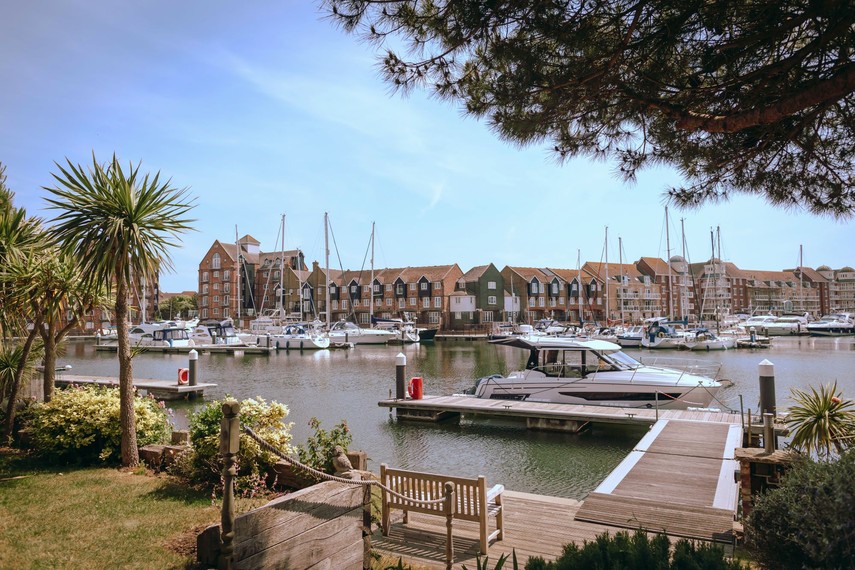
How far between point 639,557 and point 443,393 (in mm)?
21870

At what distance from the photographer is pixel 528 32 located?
587 cm

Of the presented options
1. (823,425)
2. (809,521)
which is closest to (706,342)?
(823,425)

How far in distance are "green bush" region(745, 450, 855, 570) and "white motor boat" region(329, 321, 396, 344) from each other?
186ft

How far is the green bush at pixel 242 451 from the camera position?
769cm

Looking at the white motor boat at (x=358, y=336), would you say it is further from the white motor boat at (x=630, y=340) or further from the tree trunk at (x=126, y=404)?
the tree trunk at (x=126, y=404)

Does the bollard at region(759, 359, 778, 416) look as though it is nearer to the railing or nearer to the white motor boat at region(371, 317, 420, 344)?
the railing

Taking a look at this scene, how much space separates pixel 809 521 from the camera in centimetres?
350

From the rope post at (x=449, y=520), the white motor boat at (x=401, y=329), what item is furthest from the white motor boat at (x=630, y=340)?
the rope post at (x=449, y=520)

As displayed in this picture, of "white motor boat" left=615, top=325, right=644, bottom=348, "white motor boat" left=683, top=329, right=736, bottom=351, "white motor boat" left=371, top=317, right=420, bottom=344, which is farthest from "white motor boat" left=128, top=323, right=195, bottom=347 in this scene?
"white motor boat" left=683, top=329, right=736, bottom=351

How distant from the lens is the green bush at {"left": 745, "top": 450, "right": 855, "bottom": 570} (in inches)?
129

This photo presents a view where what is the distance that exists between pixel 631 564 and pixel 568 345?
1537 cm

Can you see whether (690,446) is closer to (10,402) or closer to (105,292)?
(105,292)

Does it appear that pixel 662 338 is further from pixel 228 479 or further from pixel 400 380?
pixel 228 479

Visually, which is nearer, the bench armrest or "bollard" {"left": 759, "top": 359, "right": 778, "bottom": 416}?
the bench armrest
